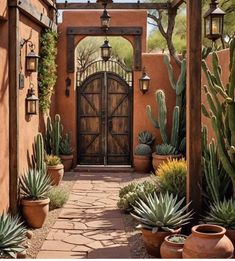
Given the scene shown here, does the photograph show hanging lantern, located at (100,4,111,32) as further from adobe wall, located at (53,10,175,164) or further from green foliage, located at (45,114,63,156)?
green foliage, located at (45,114,63,156)

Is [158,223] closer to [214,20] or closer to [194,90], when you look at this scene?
[194,90]

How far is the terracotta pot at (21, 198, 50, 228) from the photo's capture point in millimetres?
7133

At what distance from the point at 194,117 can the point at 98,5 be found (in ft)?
21.3

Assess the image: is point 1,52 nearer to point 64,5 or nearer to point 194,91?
point 194,91

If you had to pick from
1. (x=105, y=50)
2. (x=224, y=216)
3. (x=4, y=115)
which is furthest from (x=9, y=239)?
(x=105, y=50)

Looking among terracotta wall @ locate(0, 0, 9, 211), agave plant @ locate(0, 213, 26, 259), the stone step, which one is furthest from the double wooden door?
agave plant @ locate(0, 213, 26, 259)

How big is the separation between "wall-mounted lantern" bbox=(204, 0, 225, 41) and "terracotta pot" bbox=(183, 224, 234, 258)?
10.2 ft

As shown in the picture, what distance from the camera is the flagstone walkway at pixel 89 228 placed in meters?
6.02

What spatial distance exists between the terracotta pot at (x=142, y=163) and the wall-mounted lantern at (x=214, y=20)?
205 inches

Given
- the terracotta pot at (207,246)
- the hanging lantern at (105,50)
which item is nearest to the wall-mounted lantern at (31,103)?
the hanging lantern at (105,50)

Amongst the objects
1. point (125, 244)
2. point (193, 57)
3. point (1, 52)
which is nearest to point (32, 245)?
point (125, 244)

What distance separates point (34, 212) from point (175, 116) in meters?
4.88

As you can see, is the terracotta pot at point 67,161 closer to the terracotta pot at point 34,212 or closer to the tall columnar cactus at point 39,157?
the tall columnar cactus at point 39,157

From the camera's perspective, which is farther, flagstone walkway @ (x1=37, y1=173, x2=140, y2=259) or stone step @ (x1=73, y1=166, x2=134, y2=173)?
stone step @ (x1=73, y1=166, x2=134, y2=173)
